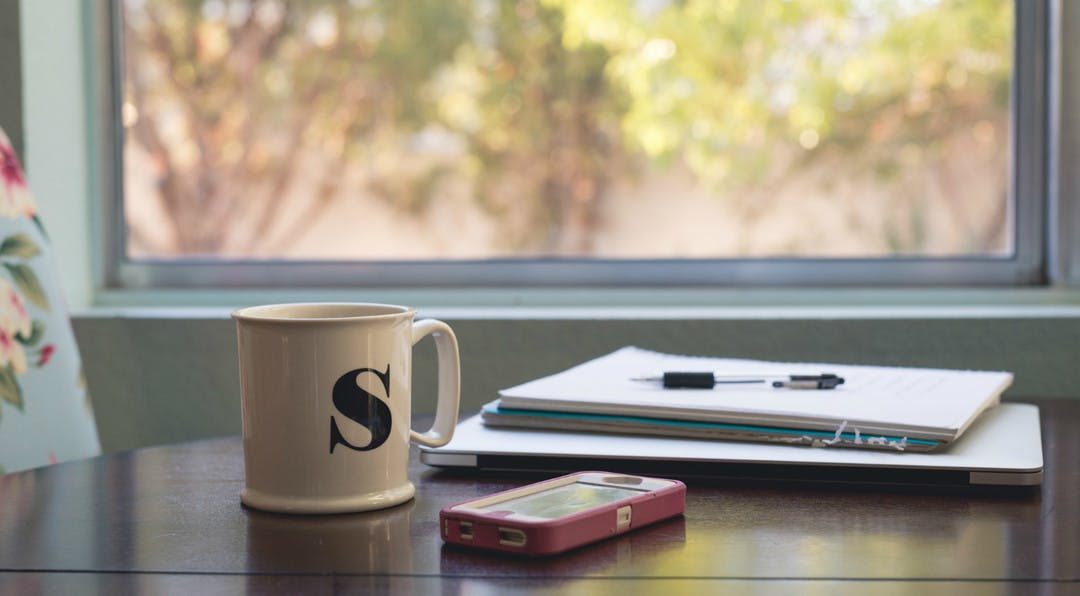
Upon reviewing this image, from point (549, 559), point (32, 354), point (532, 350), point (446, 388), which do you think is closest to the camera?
point (549, 559)

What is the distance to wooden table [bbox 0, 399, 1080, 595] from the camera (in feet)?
1.74

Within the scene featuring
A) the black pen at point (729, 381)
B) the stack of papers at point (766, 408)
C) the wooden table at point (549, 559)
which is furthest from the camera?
the black pen at point (729, 381)

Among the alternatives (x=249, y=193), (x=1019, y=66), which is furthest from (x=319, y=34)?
(x=1019, y=66)

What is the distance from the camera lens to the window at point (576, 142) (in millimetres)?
1682

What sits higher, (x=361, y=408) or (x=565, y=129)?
(x=565, y=129)

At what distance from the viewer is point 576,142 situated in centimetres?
176

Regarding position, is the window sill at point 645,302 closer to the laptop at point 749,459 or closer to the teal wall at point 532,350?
the teal wall at point 532,350

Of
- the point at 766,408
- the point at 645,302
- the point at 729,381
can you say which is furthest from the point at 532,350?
the point at 766,408

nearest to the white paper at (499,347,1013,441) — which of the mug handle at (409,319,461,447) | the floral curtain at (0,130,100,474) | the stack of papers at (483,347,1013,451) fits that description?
the stack of papers at (483,347,1013,451)

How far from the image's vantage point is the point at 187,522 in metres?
0.65

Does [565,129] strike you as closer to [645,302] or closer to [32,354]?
[645,302]

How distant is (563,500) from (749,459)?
0.54 feet

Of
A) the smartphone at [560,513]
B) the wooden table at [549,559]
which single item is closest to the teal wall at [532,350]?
the wooden table at [549,559]

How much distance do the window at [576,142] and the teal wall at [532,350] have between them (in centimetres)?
22
